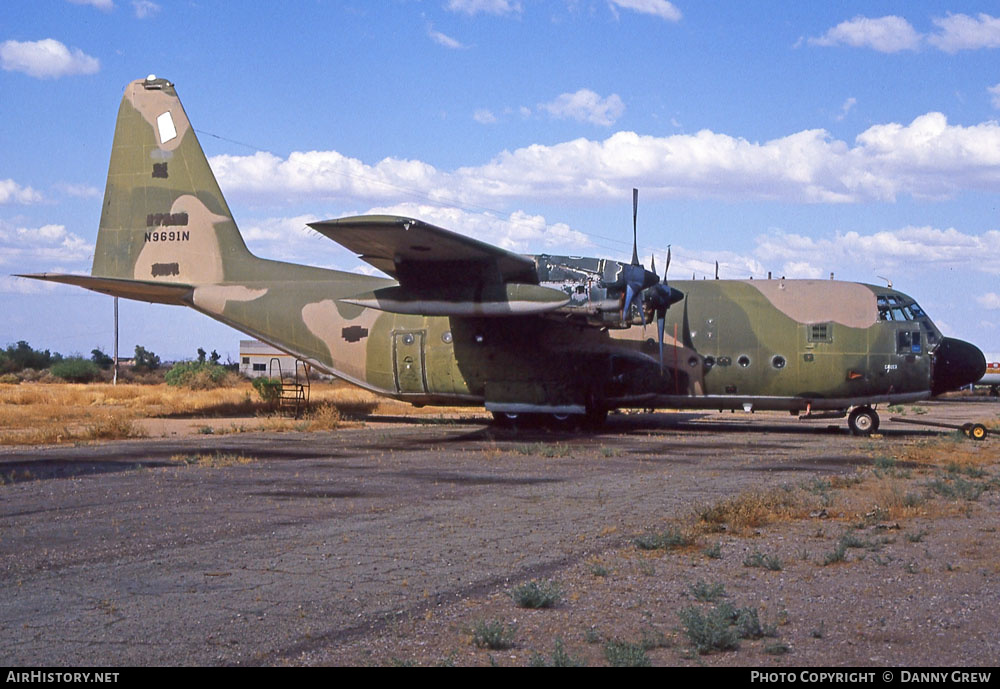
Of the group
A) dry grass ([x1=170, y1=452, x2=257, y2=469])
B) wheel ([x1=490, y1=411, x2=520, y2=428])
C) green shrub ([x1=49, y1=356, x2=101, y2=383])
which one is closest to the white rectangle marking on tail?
wheel ([x1=490, y1=411, x2=520, y2=428])

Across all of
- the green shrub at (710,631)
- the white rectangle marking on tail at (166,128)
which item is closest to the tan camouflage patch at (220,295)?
the white rectangle marking on tail at (166,128)

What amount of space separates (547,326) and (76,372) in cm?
5074

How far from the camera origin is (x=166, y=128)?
2734 cm

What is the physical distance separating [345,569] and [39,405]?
30.9 m

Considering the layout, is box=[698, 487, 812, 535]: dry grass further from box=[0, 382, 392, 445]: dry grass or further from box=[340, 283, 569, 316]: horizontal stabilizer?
box=[0, 382, 392, 445]: dry grass

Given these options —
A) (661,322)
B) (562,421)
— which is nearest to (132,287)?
(562,421)

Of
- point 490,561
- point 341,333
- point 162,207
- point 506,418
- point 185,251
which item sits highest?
point 162,207

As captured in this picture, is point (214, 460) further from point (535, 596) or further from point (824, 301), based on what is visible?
point (824, 301)

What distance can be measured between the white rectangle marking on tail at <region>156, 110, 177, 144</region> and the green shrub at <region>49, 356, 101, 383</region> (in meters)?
41.4

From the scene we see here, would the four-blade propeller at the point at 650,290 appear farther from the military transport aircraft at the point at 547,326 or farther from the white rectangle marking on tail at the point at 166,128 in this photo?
the white rectangle marking on tail at the point at 166,128

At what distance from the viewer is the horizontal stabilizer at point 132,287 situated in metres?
23.6

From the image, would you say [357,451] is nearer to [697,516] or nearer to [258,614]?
[697,516]

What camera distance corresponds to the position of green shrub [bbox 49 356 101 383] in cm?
6300

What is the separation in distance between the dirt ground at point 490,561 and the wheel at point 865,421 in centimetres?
686
